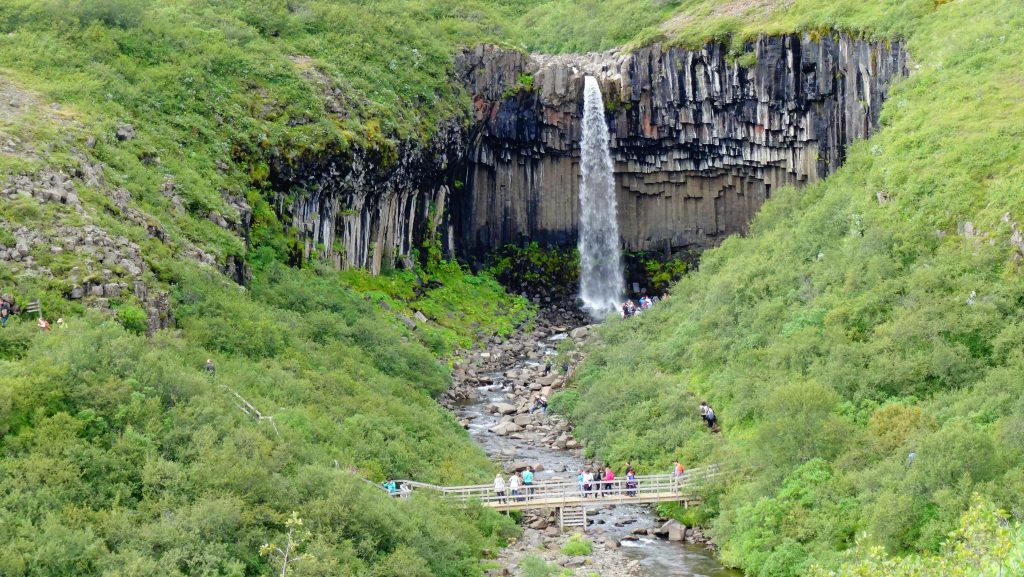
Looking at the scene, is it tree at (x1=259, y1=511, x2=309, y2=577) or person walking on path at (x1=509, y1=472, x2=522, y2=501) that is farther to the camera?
person walking on path at (x1=509, y1=472, x2=522, y2=501)

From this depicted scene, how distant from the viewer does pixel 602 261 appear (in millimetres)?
68562

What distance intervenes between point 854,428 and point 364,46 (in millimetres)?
37923

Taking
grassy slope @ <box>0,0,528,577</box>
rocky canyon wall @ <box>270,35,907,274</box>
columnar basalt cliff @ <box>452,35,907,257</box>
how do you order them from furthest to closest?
columnar basalt cliff @ <box>452,35,907,257</box> < rocky canyon wall @ <box>270,35,907,274</box> < grassy slope @ <box>0,0,528,577</box>

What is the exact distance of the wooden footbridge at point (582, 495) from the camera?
118 ft

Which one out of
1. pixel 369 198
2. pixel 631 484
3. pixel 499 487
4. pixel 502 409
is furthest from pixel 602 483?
pixel 369 198

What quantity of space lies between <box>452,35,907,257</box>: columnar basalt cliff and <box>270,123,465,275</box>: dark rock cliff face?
292cm

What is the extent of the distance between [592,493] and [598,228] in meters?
33.5

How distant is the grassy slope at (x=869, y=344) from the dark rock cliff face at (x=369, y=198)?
12977 millimetres

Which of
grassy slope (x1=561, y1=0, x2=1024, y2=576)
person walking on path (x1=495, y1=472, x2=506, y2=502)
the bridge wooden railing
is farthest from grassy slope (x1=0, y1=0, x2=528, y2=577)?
grassy slope (x1=561, y1=0, x2=1024, y2=576)

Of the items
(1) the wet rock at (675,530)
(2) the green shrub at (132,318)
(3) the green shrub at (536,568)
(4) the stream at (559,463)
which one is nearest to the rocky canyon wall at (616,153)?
(4) the stream at (559,463)

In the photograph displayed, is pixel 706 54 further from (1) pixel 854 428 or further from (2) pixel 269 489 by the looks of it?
(2) pixel 269 489

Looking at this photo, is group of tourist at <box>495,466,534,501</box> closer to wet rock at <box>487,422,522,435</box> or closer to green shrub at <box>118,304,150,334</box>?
wet rock at <box>487,422,522,435</box>

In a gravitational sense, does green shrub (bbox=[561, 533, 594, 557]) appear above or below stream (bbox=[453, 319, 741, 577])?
above

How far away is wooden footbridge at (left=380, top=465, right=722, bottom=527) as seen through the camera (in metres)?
36.1
